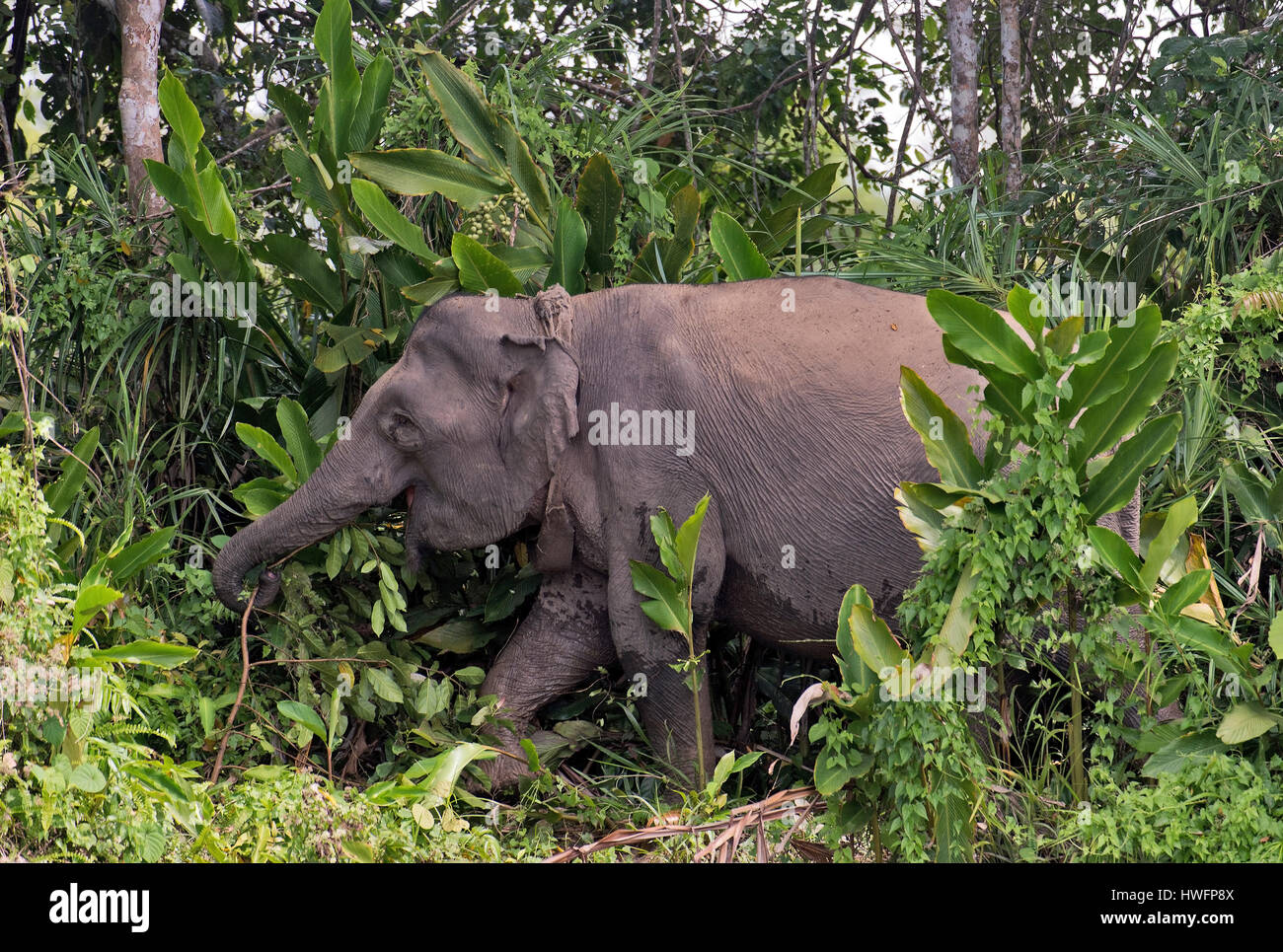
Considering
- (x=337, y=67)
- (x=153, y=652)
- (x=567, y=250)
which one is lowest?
(x=153, y=652)

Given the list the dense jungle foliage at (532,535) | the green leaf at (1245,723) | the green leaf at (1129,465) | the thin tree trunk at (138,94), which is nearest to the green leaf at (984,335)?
the dense jungle foliage at (532,535)

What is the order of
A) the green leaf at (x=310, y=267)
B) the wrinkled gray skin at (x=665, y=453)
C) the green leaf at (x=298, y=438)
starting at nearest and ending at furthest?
the wrinkled gray skin at (x=665, y=453) → the green leaf at (x=298, y=438) → the green leaf at (x=310, y=267)

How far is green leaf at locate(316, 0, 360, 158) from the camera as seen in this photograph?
5.36 metres

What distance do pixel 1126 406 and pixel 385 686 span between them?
2449 millimetres

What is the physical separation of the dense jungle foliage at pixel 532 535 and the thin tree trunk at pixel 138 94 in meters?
0.15

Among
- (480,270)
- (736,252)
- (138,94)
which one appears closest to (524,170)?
(480,270)

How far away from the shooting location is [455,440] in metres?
4.69

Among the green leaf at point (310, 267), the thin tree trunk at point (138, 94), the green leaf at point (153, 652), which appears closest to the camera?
the green leaf at point (153, 652)

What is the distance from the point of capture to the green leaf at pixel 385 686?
15.7ft

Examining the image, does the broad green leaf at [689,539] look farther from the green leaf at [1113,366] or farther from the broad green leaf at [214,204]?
the broad green leaf at [214,204]

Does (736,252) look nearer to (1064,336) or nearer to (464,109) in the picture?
(464,109)

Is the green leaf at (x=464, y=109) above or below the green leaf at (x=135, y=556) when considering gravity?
above

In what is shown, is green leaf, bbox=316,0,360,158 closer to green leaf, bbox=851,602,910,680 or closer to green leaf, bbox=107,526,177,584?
green leaf, bbox=107,526,177,584

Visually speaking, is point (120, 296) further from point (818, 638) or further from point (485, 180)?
point (818, 638)
